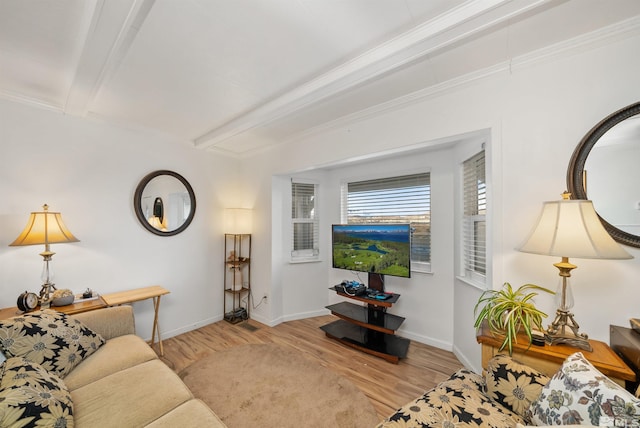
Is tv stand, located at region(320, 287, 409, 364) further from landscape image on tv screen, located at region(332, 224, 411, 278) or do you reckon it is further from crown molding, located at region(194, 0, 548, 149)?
crown molding, located at region(194, 0, 548, 149)

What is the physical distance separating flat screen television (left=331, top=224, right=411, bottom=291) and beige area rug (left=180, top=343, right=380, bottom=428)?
1.16m

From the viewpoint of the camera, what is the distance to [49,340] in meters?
1.59

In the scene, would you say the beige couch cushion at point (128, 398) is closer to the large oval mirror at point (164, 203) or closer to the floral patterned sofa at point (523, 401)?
the floral patterned sofa at point (523, 401)

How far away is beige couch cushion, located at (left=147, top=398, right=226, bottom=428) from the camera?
121cm

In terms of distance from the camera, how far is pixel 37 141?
2318mm

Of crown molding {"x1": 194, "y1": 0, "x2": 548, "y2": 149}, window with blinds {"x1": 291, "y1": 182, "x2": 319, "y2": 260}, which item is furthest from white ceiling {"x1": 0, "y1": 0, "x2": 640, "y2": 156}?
window with blinds {"x1": 291, "y1": 182, "x2": 319, "y2": 260}

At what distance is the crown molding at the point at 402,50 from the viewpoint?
1274 millimetres

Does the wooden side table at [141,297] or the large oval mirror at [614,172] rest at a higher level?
the large oval mirror at [614,172]

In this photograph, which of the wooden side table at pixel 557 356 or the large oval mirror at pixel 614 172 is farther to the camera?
the large oval mirror at pixel 614 172

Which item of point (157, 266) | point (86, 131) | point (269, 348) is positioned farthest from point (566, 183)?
point (86, 131)

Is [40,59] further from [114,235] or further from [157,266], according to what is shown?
[157,266]

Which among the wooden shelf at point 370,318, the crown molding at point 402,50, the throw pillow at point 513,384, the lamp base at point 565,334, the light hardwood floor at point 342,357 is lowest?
the light hardwood floor at point 342,357

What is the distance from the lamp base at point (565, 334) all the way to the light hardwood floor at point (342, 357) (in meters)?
1.13

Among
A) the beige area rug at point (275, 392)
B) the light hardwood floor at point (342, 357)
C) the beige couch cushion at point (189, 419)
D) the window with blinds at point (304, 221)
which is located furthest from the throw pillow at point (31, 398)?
the window with blinds at point (304, 221)
